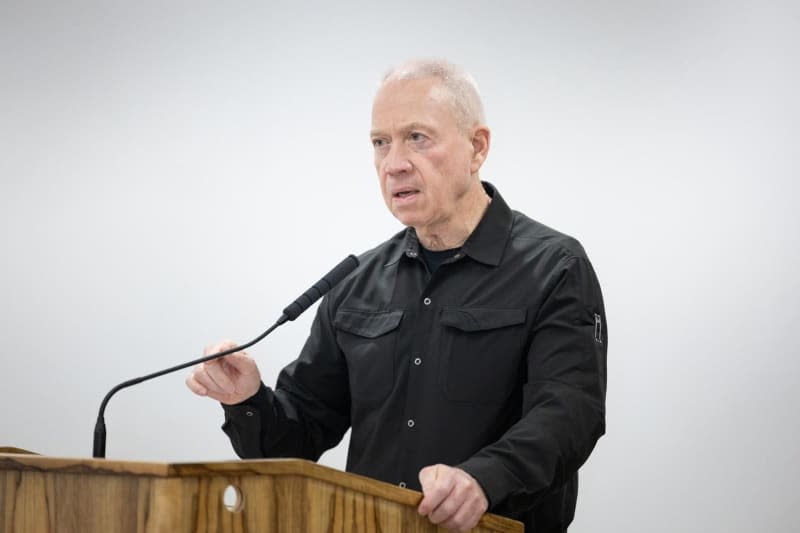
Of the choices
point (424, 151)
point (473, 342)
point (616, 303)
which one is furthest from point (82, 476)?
point (616, 303)

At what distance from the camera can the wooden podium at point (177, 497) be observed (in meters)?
1.07

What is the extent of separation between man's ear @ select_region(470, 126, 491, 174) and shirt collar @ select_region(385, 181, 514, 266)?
90 mm

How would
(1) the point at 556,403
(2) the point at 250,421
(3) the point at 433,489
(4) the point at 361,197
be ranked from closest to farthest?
(3) the point at 433,489
(1) the point at 556,403
(2) the point at 250,421
(4) the point at 361,197

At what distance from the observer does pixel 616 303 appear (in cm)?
286

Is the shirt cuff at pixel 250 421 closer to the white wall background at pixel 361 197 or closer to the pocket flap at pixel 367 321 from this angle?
the pocket flap at pixel 367 321

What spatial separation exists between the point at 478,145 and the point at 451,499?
2.90 feet

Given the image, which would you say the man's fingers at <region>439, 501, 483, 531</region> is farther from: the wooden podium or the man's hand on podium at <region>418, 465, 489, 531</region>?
the wooden podium

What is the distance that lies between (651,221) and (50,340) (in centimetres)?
198

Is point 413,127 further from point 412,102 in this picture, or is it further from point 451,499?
point 451,499

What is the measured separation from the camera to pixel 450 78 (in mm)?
1924

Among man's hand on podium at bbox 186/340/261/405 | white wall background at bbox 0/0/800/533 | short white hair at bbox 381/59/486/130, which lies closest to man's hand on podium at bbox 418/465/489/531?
man's hand on podium at bbox 186/340/261/405

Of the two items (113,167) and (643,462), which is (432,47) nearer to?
(113,167)

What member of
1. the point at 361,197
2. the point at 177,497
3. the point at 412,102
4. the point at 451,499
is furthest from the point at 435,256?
the point at 361,197

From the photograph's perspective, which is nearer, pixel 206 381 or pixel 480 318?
pixel 206 381
